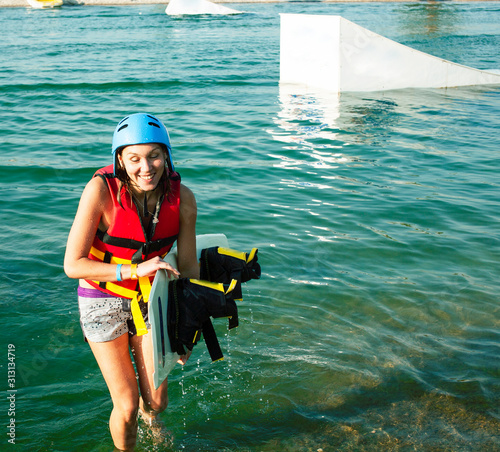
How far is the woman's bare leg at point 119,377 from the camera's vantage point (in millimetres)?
3742

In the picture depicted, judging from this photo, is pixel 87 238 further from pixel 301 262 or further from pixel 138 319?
pixel 301 262

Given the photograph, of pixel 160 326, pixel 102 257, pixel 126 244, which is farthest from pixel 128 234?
pixel 160 326

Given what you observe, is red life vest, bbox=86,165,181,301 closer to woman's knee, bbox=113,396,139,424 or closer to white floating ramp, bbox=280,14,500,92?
woman's knee, bbox=113,396,139,424

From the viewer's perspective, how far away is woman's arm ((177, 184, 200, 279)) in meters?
3.86

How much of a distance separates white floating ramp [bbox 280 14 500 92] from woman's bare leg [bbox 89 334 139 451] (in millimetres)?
14553

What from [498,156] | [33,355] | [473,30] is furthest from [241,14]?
[33,355]

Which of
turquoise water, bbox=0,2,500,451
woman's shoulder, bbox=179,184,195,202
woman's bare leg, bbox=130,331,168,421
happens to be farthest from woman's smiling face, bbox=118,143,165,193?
turquoise water, bbox=0,2,500,451

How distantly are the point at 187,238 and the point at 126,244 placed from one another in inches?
16.7

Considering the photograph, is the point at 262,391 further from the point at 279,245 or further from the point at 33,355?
the point at 279,245

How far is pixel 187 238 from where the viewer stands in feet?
12.9

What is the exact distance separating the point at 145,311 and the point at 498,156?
9957mm

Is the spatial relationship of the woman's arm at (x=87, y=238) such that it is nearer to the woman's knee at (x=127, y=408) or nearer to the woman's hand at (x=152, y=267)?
the woman's hand at (x=152, y=267)

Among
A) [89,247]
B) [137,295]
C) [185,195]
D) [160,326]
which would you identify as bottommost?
[160,326]

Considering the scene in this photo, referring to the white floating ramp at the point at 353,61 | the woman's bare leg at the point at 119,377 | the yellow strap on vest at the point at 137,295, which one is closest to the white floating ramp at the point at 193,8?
the white floating ramp at the point at 353,61
